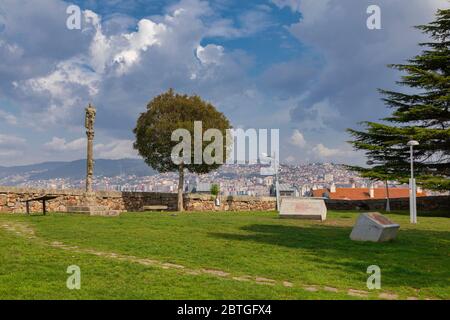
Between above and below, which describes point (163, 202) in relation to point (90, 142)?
below

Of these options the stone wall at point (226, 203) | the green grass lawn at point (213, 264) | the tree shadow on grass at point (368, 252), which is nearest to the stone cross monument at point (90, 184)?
the green grass lawn at point (213, 264)

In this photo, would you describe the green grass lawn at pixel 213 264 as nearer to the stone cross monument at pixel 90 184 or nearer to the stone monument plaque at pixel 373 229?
the stone monument plaque at pixel 373 229

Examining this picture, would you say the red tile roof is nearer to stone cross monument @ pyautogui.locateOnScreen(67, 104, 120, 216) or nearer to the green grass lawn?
stone cross monument @ pyautogui.locateOnScreen(67, 104, 120, 216)

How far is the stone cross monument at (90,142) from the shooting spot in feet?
70.9

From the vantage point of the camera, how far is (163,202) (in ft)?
103

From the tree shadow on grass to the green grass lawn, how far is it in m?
0.02

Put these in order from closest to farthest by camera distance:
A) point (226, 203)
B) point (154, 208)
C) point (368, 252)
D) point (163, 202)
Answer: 1. point (368, 252)
2. point (154, 208)
3. point (163, 202)
4. point (226, 203)

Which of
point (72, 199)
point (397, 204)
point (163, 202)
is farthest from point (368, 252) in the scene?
point (397, 204)

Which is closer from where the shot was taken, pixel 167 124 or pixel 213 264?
pixel 213 264

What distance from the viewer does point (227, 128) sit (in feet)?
112

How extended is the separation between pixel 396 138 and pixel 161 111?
17.0 m

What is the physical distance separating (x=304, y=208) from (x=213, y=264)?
1276 centimetres

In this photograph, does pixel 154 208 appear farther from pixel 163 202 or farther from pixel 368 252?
pixel 368 252
